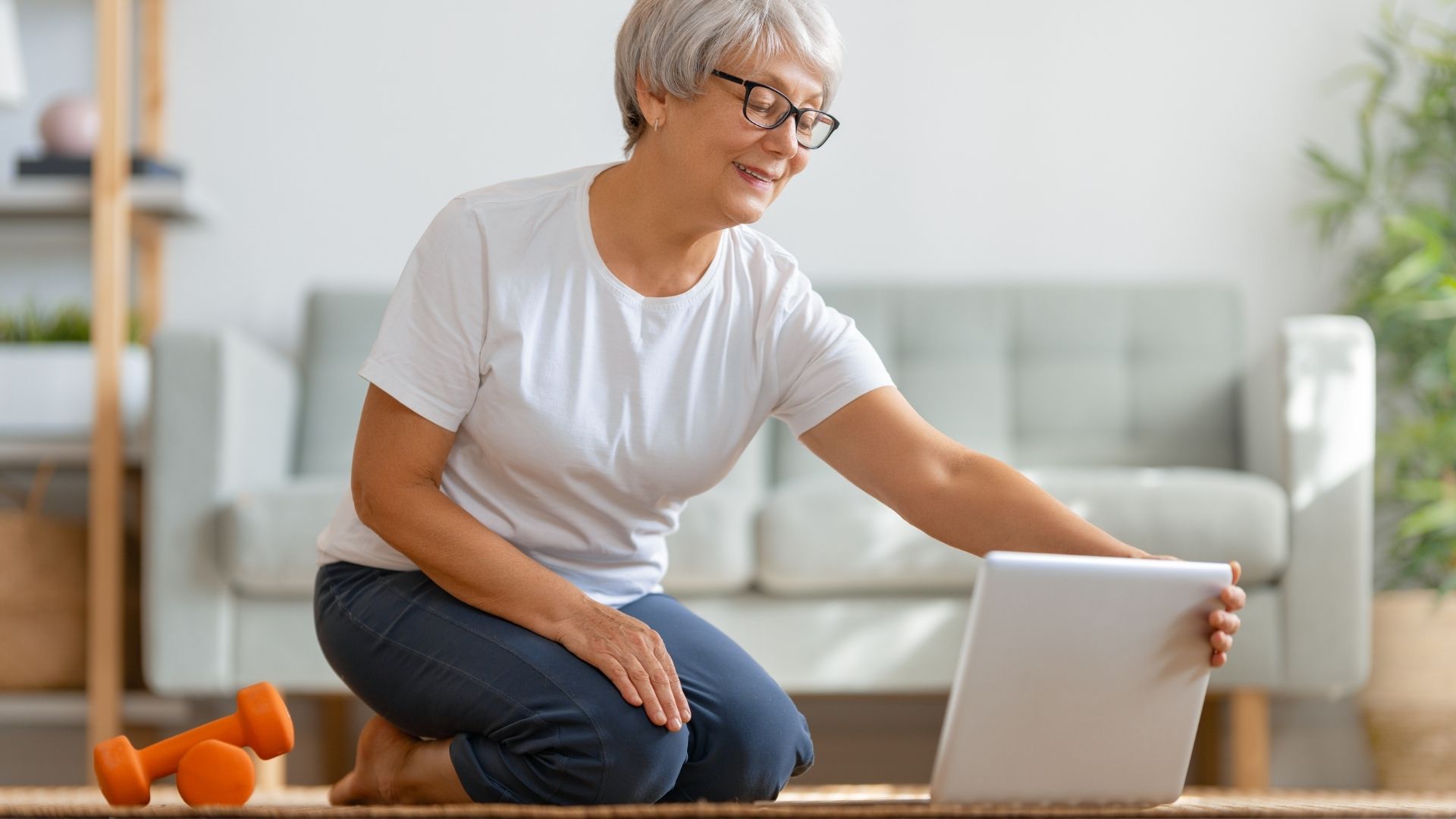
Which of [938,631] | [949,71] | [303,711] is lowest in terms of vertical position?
[303,711]

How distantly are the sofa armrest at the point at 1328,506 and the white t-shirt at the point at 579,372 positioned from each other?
3.41ft

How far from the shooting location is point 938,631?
6.34 ft

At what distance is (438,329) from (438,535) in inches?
6.8

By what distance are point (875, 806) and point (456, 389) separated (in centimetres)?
52

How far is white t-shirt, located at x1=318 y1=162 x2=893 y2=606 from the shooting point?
3.67 ft

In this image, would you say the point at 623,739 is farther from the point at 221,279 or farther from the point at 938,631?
the point at 221,279

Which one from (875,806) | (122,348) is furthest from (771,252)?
(122,348)

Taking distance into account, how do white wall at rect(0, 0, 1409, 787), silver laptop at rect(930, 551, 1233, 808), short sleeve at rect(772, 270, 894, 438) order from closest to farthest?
silver laptop at rect(930, 551, 1233, 808) → short sleeve at rect(772, 270, 894, 438) → white wall at rect(0, 0, 1409, 787)

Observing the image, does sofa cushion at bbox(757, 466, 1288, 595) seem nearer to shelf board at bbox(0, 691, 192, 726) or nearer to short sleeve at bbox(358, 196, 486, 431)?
short sleeve at bbox(358, 196, 486, 431)

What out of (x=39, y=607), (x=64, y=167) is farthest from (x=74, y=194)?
(x=39, y=607)

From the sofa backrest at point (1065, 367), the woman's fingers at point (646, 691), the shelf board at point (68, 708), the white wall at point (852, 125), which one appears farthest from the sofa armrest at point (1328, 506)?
the shelf board at point (68, 708)

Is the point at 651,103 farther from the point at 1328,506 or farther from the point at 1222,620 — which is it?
the point at 1328,506

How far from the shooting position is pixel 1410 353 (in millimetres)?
2488

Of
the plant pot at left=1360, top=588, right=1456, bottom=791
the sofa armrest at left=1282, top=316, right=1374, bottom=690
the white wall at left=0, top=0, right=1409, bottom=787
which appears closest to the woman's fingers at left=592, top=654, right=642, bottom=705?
the sofa armrest at left=1282, top=316, right=1374, bottom=690
